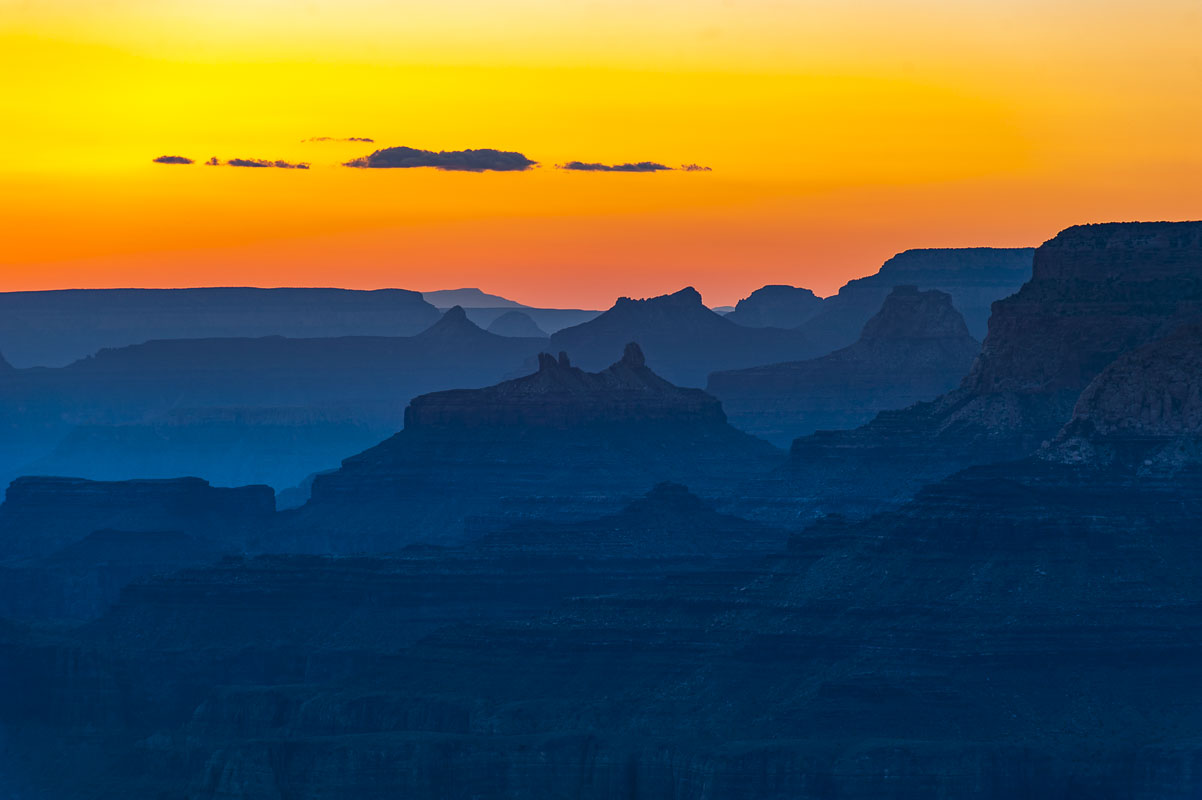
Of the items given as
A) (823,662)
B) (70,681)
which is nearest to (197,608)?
(70,681)

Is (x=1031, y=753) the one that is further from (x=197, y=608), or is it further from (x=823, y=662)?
(x=197, y=608)

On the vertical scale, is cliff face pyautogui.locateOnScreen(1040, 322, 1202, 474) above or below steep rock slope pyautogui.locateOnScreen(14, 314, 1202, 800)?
above

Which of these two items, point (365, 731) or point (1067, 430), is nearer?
point (365, 731)

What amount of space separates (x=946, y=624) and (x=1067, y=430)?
22513 mm

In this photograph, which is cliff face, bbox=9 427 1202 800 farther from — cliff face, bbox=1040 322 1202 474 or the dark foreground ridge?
cliff face, bbox=1040 322 1202 474

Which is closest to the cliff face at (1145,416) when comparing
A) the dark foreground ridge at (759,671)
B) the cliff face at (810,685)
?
the dark foreground ridge at (759,671)

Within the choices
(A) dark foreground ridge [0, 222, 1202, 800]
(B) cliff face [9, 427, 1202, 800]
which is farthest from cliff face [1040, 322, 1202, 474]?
(B) cliff face [9, 427, 1202, 800]

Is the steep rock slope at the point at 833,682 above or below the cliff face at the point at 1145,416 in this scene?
below

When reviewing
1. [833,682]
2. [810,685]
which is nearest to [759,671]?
[810,685]

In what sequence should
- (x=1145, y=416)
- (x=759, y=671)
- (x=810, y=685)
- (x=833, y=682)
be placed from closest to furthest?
(x=833, y=682)
(x=810, y=685)
(x=759, y=671)
(x=1145, y=416)

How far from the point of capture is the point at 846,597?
155375 mm

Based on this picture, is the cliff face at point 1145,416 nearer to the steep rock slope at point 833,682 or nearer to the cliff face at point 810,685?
the steep rock slope at point 833,682

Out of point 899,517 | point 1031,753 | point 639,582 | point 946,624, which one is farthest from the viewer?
point 639,582

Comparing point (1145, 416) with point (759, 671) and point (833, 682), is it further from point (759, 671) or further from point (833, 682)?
point (833, 682)
